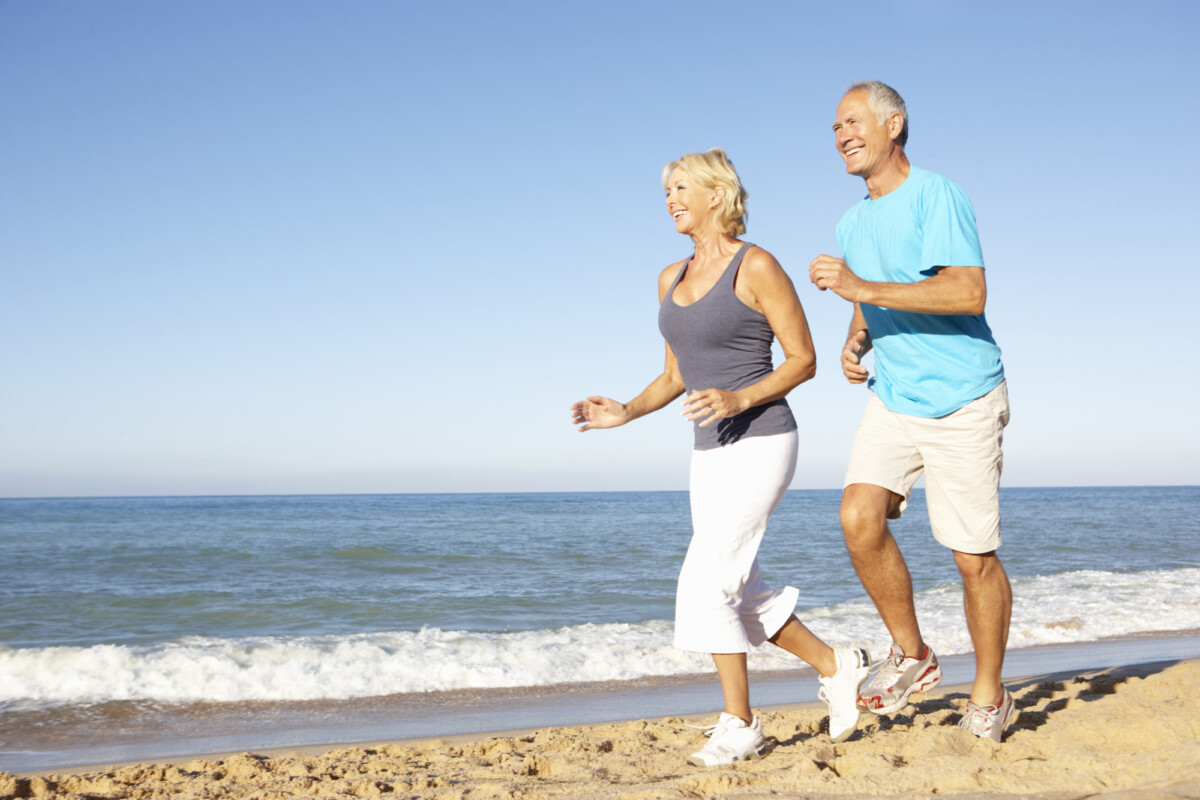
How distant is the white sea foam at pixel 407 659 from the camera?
212 inches

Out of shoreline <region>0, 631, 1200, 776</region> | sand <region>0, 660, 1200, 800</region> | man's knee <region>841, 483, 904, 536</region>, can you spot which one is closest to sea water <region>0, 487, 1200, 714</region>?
shoreline <region>0, 631, 1200, 776</region>

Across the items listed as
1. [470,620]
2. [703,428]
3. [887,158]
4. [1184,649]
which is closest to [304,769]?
[703,428]

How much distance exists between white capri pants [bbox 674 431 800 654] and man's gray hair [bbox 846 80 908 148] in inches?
44.4

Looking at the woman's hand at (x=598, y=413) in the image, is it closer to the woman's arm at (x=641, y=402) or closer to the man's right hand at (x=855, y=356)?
the woman's arm at (x=641, y=402)

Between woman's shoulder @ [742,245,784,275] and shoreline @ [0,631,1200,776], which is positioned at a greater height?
woman's shoulder @ [742,245,784,275]

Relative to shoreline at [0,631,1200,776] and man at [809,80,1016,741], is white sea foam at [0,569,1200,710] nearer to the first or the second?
shoreline at [0,631,1200,776]

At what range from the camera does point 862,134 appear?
115 inches

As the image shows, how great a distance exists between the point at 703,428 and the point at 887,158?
1128 millimetres

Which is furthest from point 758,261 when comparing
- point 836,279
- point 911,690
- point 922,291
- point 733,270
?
point 911,690

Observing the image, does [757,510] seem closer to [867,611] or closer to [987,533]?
[987,533]

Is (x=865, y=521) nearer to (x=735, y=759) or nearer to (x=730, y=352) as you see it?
(x=730, y=352)

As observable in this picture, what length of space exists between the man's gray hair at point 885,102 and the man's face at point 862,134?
0.04ft

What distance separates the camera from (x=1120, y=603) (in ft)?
28.3

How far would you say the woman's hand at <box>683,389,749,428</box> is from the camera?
238 cm
